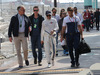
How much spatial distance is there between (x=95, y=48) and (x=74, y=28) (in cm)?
576

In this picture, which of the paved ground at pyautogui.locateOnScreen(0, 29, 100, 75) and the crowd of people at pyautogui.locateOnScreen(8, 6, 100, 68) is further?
the crowd of people at pyautogui.locateOnScreen(8, 6, 100, 68)

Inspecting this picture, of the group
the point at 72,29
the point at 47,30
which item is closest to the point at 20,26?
the point at 47,30

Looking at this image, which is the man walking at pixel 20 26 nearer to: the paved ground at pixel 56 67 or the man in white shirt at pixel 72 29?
the paved ground at pixel 56 67

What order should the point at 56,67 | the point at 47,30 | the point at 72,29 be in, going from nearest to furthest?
the point at 72,29 → the point at 56,67 → the point at 47,30

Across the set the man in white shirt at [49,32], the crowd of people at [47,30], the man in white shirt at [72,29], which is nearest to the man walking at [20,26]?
the crowd of people at [47,30]

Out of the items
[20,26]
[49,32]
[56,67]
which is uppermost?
[20,26]

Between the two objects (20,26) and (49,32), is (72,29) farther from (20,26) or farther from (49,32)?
(20,26)

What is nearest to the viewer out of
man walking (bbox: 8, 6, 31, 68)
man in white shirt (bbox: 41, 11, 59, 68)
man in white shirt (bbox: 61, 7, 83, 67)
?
man in white shirt (bbox: 61, 7, 83, 67)

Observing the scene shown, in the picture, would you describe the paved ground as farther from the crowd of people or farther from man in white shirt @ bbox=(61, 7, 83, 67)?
man in white shirt @ bbox=(61, 7, 83, 67)

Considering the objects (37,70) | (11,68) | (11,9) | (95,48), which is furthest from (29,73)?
(11,9)

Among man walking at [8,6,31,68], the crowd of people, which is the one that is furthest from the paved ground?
man walking at [8,6,31,68]

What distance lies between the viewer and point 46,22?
10.9 metres

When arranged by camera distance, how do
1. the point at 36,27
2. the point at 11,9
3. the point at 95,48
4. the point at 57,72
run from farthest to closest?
the point at 11,9, the point at 95,48, the point at 36,27, the point at 57,72

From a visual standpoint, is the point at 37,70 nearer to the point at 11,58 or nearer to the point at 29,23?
the point at 29,23
